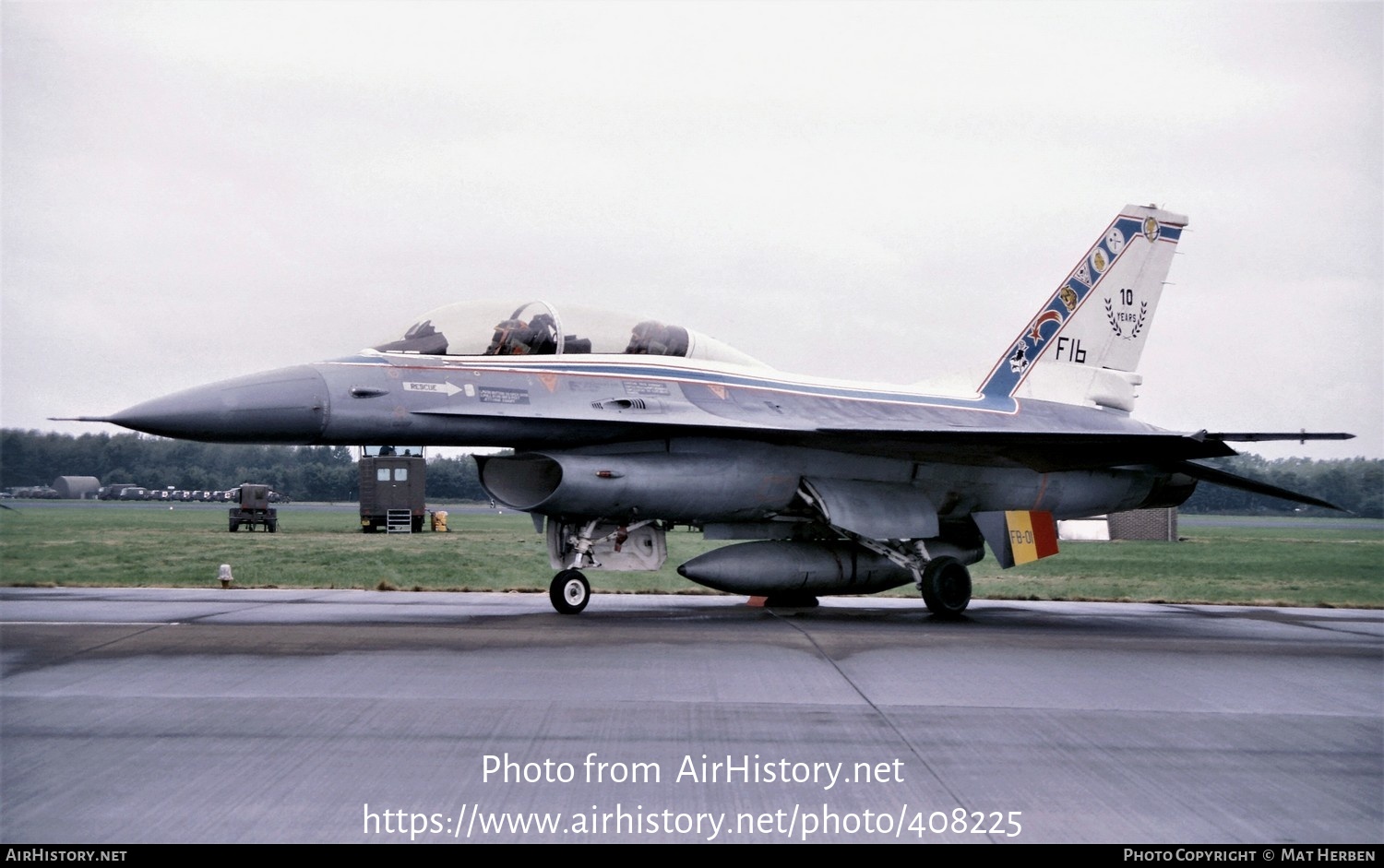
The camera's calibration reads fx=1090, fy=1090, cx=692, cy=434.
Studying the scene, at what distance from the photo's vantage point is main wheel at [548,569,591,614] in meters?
12.0

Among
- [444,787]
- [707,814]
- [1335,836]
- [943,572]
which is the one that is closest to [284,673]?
[444,787]

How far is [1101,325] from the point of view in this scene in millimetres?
16188

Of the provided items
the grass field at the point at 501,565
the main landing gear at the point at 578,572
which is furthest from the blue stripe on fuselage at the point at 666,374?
the grass field at the point at 501,565

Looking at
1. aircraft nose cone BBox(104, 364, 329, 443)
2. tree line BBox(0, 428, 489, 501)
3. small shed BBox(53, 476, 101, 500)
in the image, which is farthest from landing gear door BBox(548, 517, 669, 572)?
small shed BBox(53, 476, 101, 500)

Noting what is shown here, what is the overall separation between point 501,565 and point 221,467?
5779mm

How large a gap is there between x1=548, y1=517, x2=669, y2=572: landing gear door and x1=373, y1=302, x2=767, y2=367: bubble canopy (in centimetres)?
196

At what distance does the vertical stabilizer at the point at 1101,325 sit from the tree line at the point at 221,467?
2.51 metres

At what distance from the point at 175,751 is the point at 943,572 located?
389 inches

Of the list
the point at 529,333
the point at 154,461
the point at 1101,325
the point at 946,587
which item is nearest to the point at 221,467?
the point at 154,461

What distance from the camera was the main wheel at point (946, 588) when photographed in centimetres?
1328

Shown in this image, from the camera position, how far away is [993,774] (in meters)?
5.15

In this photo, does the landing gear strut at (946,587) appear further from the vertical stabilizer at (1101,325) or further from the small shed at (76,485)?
the small shed at (76,485)

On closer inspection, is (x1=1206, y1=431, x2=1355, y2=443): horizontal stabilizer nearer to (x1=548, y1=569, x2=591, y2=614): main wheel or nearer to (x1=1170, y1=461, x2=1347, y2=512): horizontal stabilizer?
(x1=1170, y1=461, x2=1347, y2=512): horizontal stabilizer

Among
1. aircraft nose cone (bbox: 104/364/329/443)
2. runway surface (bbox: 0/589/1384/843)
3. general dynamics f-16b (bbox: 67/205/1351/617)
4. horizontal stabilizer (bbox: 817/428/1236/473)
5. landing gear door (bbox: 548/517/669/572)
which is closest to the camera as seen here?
runway surface (bbox: 0/589/1384/843)
